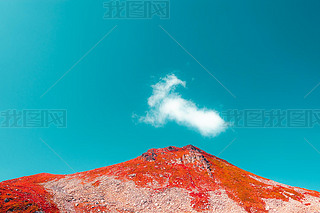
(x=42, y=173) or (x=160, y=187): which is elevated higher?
(x=42, y=173)

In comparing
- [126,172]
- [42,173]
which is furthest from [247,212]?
[42,173]

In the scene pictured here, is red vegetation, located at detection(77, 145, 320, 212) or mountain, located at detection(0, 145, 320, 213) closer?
mountain, located at detection(0, 145, 320, 213)

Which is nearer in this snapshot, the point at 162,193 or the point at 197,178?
the point at 162,193

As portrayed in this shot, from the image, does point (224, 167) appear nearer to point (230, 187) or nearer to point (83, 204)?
point (230, 187)

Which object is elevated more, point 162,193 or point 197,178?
point 197,178

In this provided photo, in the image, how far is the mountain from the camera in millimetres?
34925

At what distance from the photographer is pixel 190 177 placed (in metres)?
59.0

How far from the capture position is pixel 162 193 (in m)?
47.2

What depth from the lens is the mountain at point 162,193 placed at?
34925 millimetres

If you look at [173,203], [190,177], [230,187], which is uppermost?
[190,177]

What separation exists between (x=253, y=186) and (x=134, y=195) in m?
43.1

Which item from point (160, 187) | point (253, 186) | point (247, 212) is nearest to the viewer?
point (247, 212)

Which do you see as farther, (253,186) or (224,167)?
(224,167)

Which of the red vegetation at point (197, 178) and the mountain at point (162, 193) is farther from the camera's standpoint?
the red vegetation at point (197, 178)
